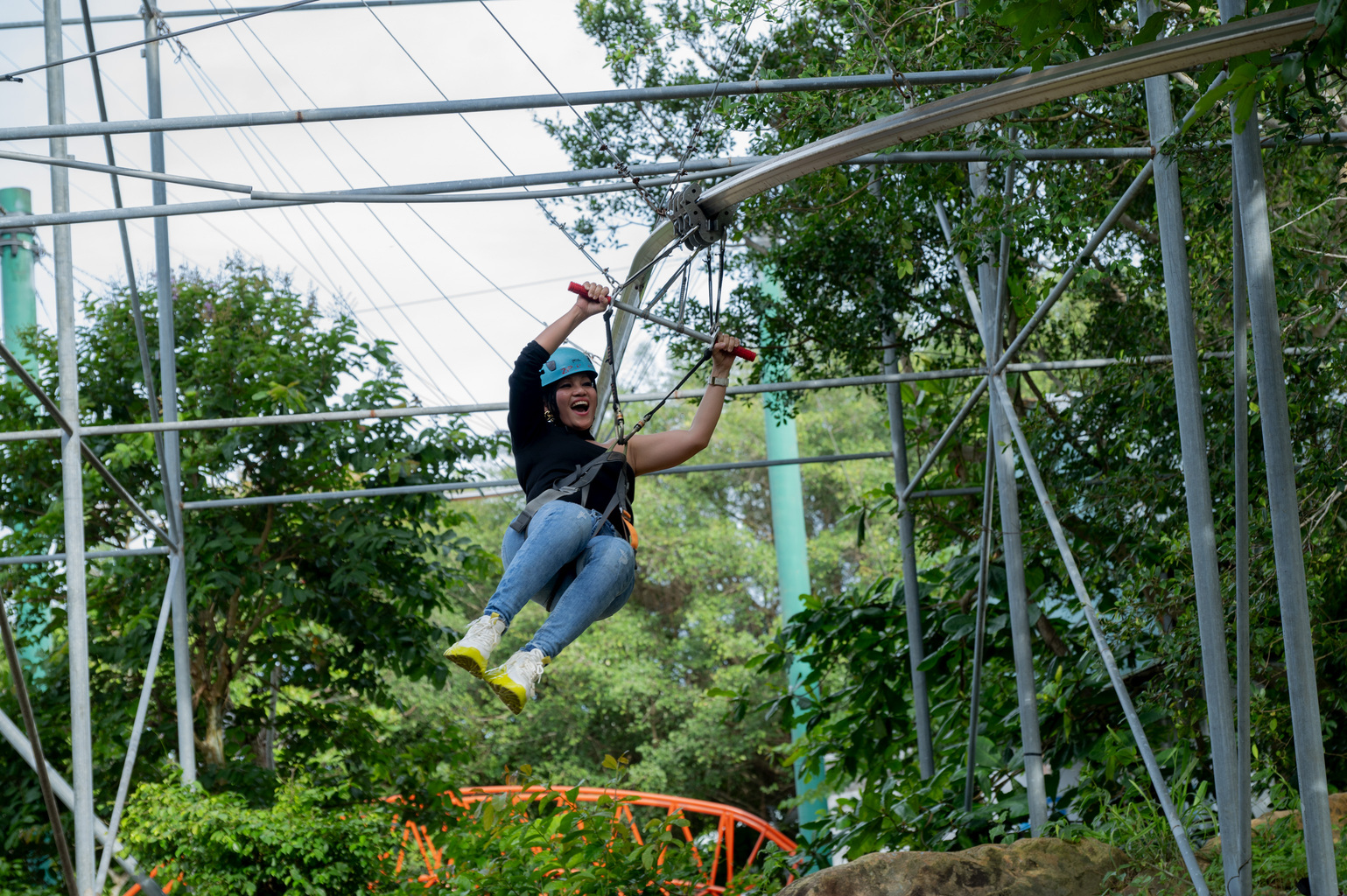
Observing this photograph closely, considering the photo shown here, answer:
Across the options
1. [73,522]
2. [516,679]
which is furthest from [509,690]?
[73,522]

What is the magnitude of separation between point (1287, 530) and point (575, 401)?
6.41 feet

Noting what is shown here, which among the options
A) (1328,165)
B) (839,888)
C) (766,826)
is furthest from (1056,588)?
(766,826)

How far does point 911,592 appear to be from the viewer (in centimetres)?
683

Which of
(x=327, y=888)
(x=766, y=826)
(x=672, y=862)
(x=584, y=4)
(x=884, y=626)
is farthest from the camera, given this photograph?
(x=766, y=826)

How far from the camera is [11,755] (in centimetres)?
745

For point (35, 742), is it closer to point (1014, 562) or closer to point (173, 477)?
point (173, 477)

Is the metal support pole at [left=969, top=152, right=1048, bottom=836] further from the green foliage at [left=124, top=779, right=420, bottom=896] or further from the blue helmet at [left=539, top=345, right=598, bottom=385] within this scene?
the green foliage at [left=124, top=779, right=420, bottom=896]

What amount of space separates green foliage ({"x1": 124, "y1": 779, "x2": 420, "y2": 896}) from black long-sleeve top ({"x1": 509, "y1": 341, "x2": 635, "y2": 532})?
11.4 ft

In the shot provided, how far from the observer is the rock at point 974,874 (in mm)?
3969

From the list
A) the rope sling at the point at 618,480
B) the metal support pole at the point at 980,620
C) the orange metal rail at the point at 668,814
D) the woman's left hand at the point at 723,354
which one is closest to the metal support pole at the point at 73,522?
the orange metal rail at the point at 668,814

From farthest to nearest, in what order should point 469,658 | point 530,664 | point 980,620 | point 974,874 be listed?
point 980,620, point 974,874, point 530,664, point 469,658

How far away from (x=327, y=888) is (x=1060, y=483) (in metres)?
4.13

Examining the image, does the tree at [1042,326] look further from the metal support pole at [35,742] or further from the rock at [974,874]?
the metal support pole at [35,742]

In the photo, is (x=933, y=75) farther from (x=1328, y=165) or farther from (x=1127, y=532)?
(x=1328, y=165)
